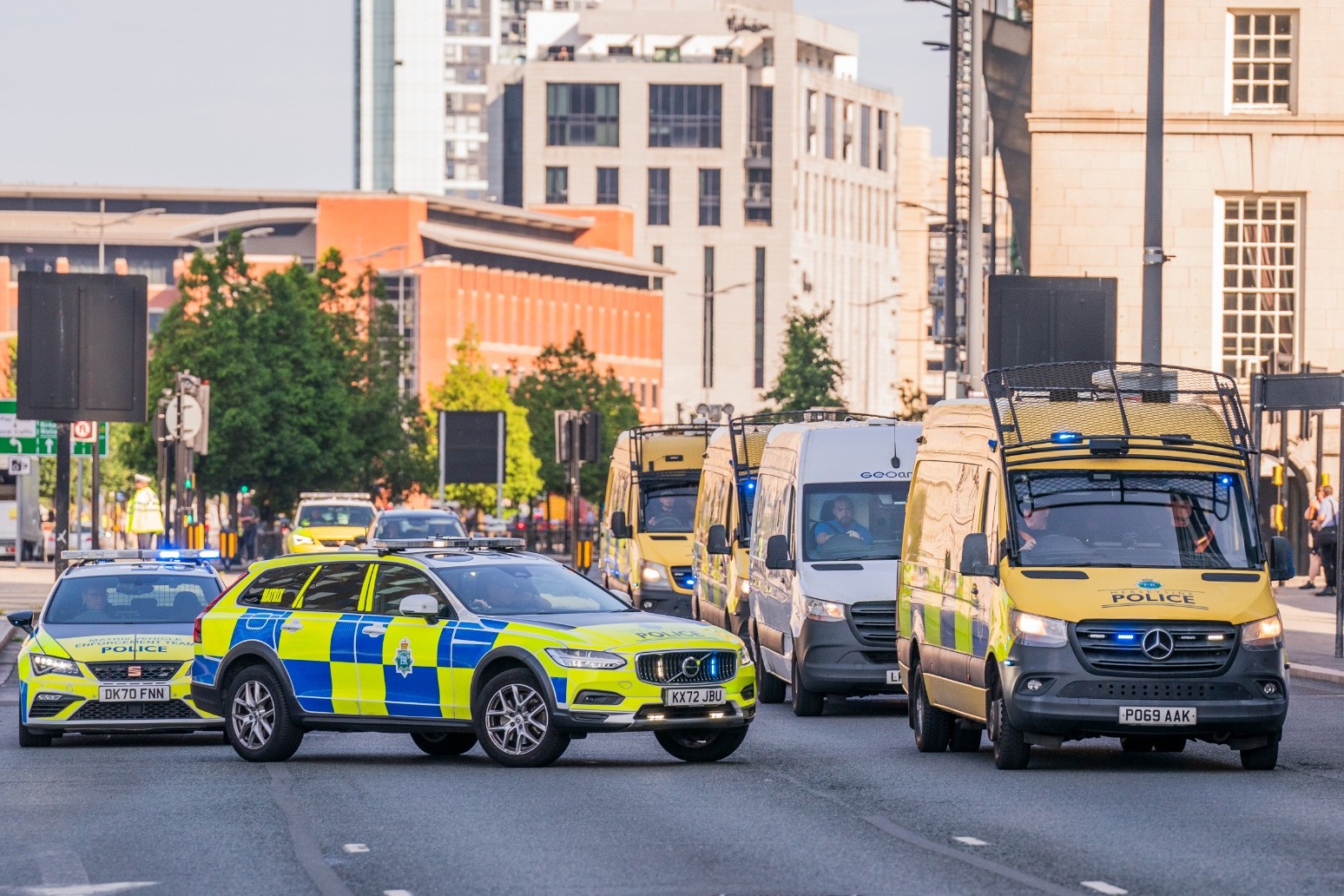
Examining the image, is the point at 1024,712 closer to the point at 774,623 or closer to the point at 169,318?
the point at 774,623

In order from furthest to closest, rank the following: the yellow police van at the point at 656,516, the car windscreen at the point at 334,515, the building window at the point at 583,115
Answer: the building window at the point at 583,115 → the car windscreen at the point at 334,515 → the yellow police van at the point at 656,516

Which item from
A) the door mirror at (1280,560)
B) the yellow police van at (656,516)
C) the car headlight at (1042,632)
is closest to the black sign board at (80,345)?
the yellow police van at (656,516)

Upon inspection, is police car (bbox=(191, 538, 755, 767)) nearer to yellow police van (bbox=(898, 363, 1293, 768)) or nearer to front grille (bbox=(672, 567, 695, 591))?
yellow police van (bbox=(898, 363, 1293, 768))

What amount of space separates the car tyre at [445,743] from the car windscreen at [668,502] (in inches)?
594

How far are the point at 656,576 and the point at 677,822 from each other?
18.9 m

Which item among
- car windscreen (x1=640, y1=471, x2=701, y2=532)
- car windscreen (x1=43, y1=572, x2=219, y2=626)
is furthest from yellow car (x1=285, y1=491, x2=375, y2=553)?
car windscreen (x1=43, y1=572, x2=219, y2=626)

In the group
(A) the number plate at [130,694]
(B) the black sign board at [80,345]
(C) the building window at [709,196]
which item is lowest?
(A) the number plate at [130,694]

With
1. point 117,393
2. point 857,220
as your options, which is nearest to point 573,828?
point 117,393

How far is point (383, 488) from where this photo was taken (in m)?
89.5

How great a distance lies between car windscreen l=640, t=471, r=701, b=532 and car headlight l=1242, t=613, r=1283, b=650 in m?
17.7

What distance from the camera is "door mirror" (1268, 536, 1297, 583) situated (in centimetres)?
1670

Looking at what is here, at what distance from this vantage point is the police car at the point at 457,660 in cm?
1720

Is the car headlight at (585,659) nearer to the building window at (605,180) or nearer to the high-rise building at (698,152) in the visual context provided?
the high-rise building at (698,152)

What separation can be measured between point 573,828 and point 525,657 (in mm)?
3613
